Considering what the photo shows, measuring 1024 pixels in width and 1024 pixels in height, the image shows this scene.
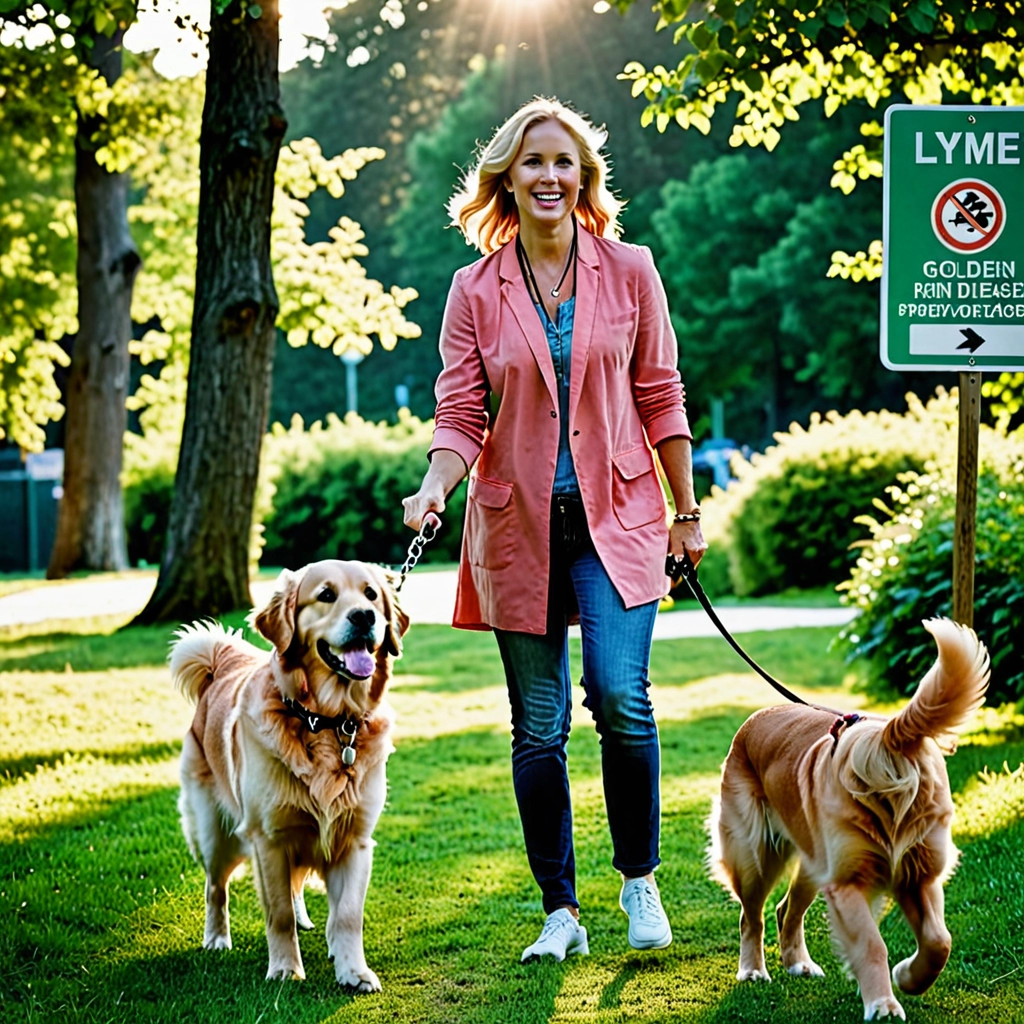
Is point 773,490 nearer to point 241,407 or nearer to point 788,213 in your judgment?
point 241,407

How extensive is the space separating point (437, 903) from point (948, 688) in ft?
9.10

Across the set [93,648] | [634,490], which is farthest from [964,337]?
[93,648]

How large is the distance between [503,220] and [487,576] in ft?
3.96

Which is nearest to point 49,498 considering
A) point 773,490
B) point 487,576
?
point 773,490

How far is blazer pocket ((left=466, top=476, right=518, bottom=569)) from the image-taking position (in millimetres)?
4801

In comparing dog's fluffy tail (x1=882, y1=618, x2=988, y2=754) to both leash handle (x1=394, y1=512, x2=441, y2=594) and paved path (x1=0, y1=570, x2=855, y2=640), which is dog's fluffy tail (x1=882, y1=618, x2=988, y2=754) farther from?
paved path (x1=0, y1=570, x2=855, y2=640)

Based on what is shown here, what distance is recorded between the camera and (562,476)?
15.8ft

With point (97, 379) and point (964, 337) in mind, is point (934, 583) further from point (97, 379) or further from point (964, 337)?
point (97, 379)

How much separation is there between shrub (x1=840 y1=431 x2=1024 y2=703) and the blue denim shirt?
4660 mm

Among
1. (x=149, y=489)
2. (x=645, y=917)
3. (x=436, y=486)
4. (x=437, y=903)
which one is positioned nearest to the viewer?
(x=436, y=486)

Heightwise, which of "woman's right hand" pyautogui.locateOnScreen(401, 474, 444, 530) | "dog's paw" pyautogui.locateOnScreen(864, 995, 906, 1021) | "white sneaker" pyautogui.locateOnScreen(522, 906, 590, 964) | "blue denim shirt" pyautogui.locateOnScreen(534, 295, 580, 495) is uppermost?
"blue denim shirt" pyautogui.locateOnScreen(534, 295, 580, 495)

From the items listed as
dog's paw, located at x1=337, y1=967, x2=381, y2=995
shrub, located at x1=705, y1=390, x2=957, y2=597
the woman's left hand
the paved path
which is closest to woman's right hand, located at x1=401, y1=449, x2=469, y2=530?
the woman's left hand

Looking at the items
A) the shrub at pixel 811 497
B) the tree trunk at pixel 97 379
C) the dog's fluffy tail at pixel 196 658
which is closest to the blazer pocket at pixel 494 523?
the dog's fluffy tail at pixel 196 658

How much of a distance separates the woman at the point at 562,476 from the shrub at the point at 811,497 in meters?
13.4
